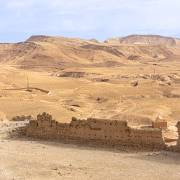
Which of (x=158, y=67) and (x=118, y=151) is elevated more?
(x=158, y=67)

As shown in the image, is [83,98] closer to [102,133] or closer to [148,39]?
[102,133]

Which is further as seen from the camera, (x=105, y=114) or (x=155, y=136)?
(x=105, y=114)

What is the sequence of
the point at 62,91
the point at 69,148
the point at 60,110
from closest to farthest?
the point at 69,148 < the point at 60,110 < the point at 62,91

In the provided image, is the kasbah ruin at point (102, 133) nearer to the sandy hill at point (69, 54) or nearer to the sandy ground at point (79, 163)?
the sandy ground at point (79, 163)

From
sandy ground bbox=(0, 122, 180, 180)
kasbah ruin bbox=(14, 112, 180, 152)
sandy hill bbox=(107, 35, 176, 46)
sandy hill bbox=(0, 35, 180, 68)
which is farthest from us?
sandy hill bbox=(107, 35, 176, 46)

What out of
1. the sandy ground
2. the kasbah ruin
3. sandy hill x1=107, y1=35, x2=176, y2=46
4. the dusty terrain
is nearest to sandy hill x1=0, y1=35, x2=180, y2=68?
the dusty terrain

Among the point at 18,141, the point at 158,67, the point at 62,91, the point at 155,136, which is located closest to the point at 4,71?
the point at 62,91

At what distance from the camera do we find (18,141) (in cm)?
2339

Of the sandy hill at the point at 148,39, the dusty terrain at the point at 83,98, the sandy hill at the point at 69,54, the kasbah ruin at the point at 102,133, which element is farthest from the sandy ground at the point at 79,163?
the sandy hill at the point at 148,39

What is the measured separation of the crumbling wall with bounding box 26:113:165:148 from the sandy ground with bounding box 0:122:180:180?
2.05ft

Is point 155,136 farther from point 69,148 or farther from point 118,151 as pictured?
point 69,148

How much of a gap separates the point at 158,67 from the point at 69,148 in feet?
218

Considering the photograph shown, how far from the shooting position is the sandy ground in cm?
1652

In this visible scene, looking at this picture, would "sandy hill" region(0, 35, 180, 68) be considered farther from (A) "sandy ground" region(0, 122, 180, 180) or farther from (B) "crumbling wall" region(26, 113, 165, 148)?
(A) "sandy ground" region(0, 122, 180, 180)
